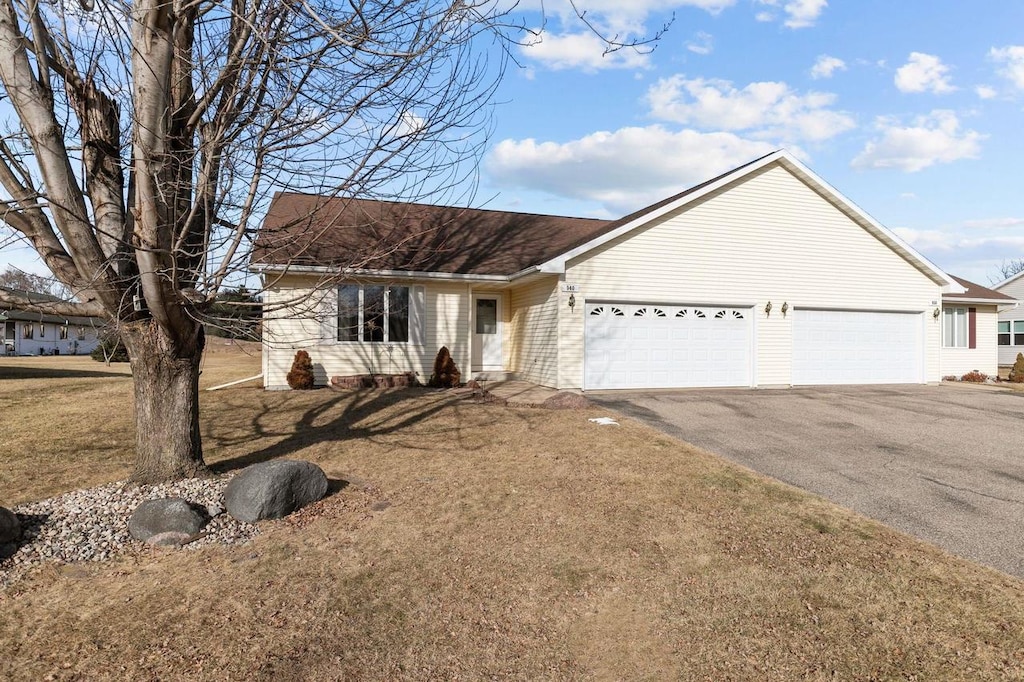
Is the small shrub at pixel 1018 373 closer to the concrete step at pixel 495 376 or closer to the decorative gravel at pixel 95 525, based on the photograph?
the concrete step at pixel 495 376

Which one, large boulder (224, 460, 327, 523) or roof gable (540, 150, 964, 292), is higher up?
roof gable (540, 150, 964, 292)

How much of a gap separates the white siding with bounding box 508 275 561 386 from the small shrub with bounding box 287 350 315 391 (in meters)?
5.28

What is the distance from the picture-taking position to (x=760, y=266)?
1502 cm

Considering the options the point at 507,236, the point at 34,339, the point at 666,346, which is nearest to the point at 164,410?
the point at 666,346

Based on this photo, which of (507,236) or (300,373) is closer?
(300,373)

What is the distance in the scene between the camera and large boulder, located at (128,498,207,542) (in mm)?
A: 5293

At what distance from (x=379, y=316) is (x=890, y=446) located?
10566 millimetres

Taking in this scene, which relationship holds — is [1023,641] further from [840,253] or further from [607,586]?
[840,253]

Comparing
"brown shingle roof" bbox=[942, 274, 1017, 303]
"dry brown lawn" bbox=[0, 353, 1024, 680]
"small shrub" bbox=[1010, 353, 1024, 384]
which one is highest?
"brown shingle roof" bbox=[942, 274, 1017, 303]

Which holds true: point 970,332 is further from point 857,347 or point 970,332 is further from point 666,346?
point 666,346

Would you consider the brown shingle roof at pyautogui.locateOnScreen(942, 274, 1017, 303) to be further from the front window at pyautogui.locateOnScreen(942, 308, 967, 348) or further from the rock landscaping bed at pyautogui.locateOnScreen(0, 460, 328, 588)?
the rock landscaping bed at pyautogui.locateOnScreen(0, 460, 328, 588)

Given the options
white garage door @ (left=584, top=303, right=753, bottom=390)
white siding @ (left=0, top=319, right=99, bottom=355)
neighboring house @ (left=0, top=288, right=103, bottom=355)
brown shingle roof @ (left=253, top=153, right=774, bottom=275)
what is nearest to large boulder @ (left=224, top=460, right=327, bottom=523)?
brown shingle roof @ (left=253, top=153, right=774, bottom=275)

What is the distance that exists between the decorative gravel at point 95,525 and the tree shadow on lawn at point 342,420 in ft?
3.82

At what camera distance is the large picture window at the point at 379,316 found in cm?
1410
